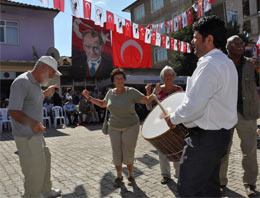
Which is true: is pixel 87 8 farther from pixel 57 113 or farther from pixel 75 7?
pixel 57 113

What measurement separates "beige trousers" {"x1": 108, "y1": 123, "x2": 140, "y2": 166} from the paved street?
43cm

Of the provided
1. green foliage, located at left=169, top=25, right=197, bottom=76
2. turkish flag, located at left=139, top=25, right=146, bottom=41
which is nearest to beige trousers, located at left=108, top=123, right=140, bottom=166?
turkish flag, located at left=139, top=25, right=146, bottom=41

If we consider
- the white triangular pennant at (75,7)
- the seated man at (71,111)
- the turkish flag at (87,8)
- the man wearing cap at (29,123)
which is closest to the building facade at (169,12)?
the seated man at (71,111)

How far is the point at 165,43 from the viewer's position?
1219 centimetres

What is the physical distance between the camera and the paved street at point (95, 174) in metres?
3.62

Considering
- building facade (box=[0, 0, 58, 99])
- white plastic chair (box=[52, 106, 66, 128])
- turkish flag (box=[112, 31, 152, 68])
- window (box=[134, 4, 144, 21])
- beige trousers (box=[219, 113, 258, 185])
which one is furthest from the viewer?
window (box=[134, 4, 144, 21])

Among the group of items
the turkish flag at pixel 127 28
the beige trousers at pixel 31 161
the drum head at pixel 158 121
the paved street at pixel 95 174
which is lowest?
the paved street at pixel 95 174

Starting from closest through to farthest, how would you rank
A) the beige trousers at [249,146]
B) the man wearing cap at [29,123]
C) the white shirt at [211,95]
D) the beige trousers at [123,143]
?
the white shirt at [211,95]
the man wearing cap at [29,123]
the beige trousers at [249,146]
the beige trousers at [123,143]

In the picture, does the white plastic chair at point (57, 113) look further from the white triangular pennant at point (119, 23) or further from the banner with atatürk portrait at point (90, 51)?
the white triangular pennant at point (119, 23)

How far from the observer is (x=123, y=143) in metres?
3.86

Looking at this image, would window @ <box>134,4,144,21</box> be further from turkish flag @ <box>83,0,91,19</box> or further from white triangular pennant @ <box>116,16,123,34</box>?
turkish flag @ <box>83,0,91,19</box>

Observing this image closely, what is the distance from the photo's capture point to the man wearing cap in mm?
2658

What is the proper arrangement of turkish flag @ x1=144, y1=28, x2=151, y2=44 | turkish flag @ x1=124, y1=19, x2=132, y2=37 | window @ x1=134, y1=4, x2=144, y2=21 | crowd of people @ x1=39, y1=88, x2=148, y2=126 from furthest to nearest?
window @ x1=134, y1=4, x2=144, y2=21 < crowd of people @ x1=39, y1=88, x2=148, y2=126 < turkish flag @ x1=144, y1=28, x2=151, y2=44 < turkish flag @ x1=124, y1=19, x2=132, y2=37

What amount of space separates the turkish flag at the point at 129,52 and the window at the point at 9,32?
648cm
